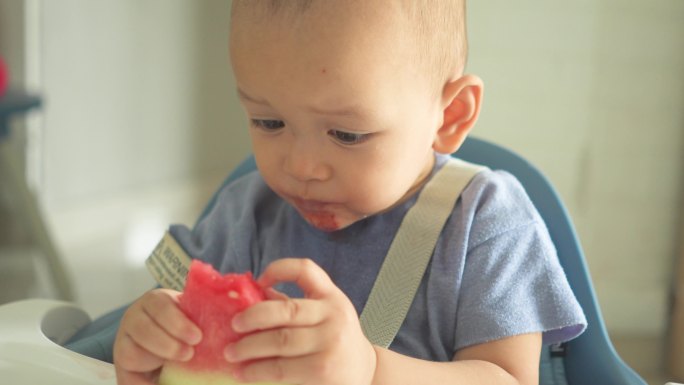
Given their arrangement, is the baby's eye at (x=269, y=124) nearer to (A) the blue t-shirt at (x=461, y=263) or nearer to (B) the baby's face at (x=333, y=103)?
(B) the baby's face at (x=333, y=103)

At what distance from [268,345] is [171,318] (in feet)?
0.24

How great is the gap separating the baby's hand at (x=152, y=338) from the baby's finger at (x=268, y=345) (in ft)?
0.11

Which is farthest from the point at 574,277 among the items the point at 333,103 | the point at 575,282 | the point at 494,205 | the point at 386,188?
the point at 333,103

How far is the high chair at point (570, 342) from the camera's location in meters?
0.96

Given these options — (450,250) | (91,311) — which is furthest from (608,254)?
(450,250)

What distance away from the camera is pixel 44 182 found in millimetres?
2742

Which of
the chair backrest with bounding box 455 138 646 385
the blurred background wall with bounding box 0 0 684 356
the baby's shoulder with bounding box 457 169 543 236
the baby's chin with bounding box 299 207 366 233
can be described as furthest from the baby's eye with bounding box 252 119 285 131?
the blurred background wall with bounding box 0 0 684 356

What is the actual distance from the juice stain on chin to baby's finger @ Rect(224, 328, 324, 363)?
0.30 m

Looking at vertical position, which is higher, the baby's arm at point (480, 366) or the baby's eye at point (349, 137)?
the baby's eye at point (349, 137)

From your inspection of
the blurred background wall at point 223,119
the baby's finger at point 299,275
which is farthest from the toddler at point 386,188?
the blurred background wall at point 223,119

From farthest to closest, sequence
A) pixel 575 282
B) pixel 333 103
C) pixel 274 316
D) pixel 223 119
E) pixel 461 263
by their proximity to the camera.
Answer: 1. pixel 223 119
2. pixel 575 282
3. pixel 461 263
4. pixel 333 103
5. pixel 274 316

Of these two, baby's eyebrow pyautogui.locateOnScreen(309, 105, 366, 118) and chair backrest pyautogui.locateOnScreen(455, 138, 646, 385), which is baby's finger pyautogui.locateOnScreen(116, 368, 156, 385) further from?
chair backrest pyautogui.locateOnScreen(455, 138, 646, 385)

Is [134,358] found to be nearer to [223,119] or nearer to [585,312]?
[585,312]

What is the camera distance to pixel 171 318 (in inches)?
25.2
